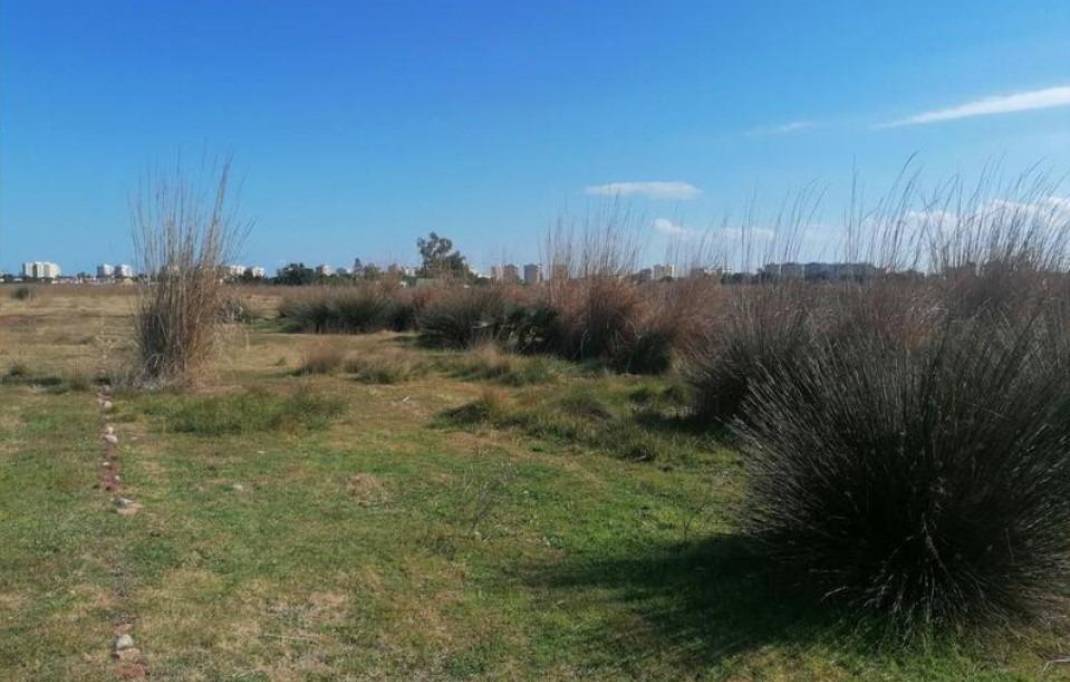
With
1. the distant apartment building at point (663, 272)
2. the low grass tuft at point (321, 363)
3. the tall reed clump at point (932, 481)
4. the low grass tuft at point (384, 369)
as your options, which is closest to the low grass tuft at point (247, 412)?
the low grass tuft at point (384, 369)

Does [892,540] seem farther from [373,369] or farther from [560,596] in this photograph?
[373,369]

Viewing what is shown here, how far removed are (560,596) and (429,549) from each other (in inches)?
43.8

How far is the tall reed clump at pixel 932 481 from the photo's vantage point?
418cm

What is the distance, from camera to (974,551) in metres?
4.24

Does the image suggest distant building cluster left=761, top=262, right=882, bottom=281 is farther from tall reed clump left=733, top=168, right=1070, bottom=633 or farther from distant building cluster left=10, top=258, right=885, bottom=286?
tall reed clump left=733, top=168, right=1070, bottom=633

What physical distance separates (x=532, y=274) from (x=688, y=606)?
20.5m

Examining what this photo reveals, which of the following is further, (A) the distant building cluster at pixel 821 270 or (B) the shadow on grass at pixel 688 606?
(A) the distant building cluster at pixel 821 270

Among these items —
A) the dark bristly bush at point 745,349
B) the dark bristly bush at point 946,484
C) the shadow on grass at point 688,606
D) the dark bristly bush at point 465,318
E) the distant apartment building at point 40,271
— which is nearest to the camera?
the shadow on grass at point 688,606

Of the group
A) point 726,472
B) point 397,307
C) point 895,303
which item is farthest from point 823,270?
point 397,307

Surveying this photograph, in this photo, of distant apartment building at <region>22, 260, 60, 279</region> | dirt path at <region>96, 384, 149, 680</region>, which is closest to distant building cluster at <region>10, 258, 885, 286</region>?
dirt path at <region>96, 384, 149, 680</region>

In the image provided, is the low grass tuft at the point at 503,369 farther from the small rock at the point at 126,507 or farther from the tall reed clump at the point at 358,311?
the tall reed clump at the point at 358,311

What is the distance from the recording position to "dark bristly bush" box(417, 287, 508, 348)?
21.6m

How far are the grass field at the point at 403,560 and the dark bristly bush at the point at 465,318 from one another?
10.9 metres

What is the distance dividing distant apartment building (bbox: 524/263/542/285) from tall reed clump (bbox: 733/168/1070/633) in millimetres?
18021
